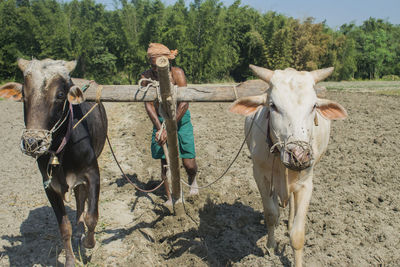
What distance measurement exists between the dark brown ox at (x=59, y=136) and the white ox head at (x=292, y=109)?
1.49 meters

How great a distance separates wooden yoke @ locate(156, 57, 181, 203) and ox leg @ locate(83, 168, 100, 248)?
81 cm

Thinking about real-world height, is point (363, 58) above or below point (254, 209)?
above

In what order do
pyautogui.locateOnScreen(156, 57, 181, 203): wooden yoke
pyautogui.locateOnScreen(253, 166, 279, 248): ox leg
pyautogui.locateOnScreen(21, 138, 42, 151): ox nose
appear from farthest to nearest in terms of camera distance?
pyautogui.locateOnScreen(253, 166, 279, 248): ox leg < pyautogui.locateOnScreen(156, 57, 181, 203): wooden yoke < pyautogui.locateOnScreen(21, 138, 42, 151): ox nose

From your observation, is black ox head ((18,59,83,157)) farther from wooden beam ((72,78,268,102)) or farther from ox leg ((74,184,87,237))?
ox leg ((74,184,87,237))

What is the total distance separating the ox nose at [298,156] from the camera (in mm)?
2441

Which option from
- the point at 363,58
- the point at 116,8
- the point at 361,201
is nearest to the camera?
the point at 361,201

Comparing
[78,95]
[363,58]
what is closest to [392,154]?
[78,95]

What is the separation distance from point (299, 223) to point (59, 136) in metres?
2.32

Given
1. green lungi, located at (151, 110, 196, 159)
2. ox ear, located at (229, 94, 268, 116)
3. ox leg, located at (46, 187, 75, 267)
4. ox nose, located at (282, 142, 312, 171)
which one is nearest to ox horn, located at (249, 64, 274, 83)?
ox ear, located at (229, 94, 268, 116)

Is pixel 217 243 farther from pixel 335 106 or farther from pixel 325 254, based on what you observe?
pixel 335 106

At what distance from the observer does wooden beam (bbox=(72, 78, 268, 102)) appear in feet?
10.9

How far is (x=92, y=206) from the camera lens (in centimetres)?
335

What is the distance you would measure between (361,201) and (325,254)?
1.48m

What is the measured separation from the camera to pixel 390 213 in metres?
4.42
